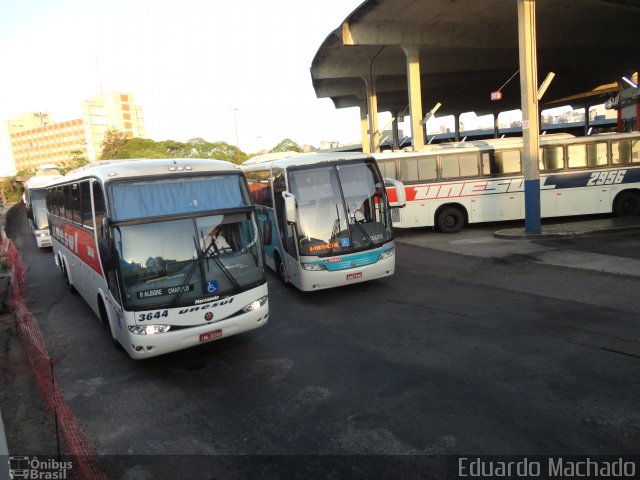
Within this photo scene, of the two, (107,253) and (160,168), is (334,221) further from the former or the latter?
(107,253)

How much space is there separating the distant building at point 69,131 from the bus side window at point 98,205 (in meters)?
120

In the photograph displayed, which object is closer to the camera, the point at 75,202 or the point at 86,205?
the point at 86,205

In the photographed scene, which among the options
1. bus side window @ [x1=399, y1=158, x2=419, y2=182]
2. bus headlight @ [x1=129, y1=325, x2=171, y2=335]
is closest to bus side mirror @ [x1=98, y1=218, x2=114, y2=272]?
bus headlight @ [x1=129, y1=325, x2=171, y2=335]

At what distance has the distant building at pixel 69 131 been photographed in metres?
127

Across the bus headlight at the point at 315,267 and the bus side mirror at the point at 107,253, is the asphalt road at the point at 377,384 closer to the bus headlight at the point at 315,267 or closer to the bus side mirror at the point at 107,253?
the bus headlight at the point at 315,267

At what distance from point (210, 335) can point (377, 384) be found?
2.45 meters

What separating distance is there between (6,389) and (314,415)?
465 cm

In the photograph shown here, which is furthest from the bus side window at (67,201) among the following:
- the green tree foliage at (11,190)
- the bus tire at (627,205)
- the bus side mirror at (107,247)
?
the green tree foliage at (11,190)

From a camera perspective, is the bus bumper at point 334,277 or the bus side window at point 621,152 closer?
the bus bumper at point 334,277

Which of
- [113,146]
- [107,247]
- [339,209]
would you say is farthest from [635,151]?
[113,146]

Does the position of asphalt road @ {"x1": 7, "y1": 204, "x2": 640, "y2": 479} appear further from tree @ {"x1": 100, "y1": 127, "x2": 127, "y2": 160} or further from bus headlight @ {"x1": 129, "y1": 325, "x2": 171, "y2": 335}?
tree @ {"x1": 100, "y1": 127, "x2": 127, "y2": 160}

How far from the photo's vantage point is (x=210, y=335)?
6.79 m

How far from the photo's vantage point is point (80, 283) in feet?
34.3

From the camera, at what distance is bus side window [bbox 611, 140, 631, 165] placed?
654 inches
